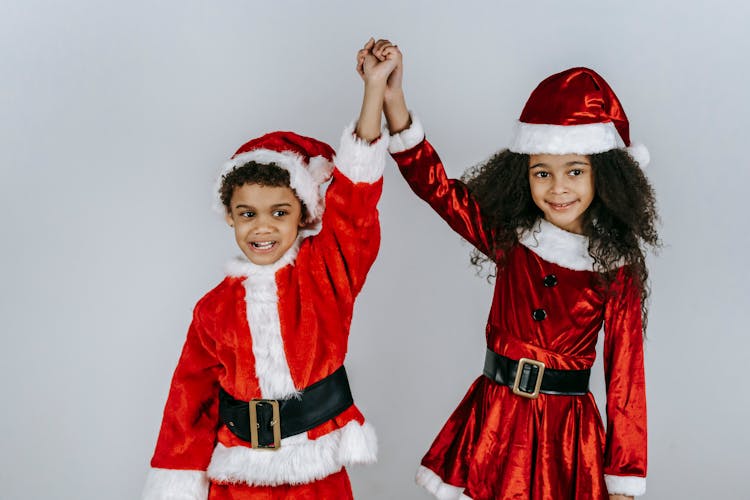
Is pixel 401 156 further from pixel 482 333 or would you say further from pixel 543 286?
pixel 482 333

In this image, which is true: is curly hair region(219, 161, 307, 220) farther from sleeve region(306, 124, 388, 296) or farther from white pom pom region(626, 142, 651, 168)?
white pom pom region(626, 142, 651, 168)

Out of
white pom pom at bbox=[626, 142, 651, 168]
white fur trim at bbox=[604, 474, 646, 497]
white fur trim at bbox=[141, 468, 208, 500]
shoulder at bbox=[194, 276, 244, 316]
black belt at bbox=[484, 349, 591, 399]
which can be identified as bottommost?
white fur trim at bbox=[141, 468, 208, 500]

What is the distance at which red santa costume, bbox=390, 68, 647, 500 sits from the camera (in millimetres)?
1826

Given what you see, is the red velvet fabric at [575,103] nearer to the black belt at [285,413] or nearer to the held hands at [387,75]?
the held hands at [387,75]

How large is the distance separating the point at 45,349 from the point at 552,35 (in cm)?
160

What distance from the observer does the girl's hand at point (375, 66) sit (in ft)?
5.77

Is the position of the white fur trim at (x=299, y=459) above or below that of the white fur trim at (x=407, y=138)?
below

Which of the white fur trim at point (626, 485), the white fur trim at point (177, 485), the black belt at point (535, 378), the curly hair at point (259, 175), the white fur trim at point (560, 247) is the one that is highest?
the curly hair at point (259, 175)

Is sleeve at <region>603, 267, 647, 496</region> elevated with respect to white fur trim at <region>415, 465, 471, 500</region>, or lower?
elevated

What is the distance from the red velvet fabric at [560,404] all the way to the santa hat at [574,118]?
8.7 inches

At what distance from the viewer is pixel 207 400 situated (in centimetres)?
195

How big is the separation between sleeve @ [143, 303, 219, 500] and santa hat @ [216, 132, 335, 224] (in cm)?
30

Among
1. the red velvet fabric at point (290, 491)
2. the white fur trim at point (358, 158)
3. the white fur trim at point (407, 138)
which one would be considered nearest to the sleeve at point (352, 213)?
the white fur trim at point (358, 158)

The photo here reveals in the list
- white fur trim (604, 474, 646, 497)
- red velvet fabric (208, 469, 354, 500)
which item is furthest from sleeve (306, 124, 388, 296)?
white fur trim (604, 474, 646, 497)
